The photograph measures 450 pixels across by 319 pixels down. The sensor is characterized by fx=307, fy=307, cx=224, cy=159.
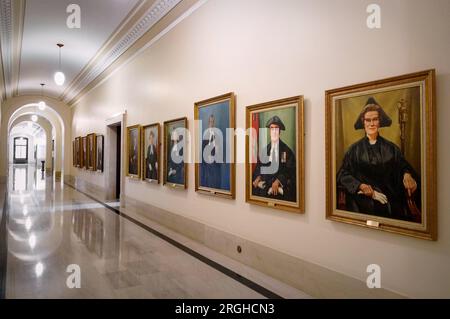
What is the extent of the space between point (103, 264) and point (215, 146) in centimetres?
300

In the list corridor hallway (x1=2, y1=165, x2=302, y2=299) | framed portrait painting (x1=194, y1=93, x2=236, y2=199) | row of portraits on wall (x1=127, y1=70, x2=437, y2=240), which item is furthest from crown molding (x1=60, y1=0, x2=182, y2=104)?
corridor hallway (x1=2, y1=165, x2=302, y2=299)

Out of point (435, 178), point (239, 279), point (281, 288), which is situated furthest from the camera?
point (239, 279)

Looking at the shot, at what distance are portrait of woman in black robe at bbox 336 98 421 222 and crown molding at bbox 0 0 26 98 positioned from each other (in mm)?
9247

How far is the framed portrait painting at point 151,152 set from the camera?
28.7 feet

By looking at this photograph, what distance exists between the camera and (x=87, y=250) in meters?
6.29

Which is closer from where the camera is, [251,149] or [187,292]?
[187,292]

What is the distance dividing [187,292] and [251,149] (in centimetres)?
246

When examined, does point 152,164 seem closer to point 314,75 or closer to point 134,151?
point 134,151

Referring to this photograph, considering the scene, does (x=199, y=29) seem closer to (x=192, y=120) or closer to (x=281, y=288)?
(x=192, y=120)

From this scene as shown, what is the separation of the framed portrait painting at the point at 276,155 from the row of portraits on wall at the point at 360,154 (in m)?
0.01

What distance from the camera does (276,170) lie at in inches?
189
